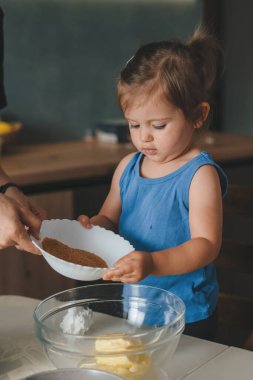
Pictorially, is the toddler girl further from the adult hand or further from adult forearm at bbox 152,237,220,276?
the adult hand

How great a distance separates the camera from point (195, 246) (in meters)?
1.29

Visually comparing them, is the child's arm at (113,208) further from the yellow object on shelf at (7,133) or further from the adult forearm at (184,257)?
the yellow object on shelf at (7,133)

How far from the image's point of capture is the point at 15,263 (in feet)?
8.09

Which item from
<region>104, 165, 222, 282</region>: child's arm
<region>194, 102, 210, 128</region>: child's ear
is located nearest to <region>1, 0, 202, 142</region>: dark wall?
<region>194, 102, 210, 128</region>: child's ear

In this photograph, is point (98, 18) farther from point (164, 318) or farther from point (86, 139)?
point (164, 318)

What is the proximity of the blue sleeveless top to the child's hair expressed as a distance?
13 centimetres

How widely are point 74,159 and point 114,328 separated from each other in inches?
60.8

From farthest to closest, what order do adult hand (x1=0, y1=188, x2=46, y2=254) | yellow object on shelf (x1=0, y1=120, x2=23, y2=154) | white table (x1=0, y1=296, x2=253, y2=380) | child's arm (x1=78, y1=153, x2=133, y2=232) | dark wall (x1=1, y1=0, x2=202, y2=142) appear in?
dark wall (x1=1, y1=0, x2=202, y2=142), yellow object on shelf (x1=0, y1=120, x2=23, y2=154), child's arm (x1=78, y1=153, x2=133, y2=232), adult hand (x1=0, y1=188, x2=46, y2=254), white table (x1=0, y1=296, x2=253, y2=380)

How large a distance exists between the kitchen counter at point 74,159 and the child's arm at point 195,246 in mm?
751

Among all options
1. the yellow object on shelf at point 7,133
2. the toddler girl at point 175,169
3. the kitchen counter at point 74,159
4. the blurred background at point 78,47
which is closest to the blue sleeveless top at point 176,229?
the toddler girl at point 175,169

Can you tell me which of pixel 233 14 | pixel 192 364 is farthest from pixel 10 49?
pixel 192 364

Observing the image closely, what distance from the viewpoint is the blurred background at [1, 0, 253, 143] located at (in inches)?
119

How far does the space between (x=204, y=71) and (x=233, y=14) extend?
2.43m

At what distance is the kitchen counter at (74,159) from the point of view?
7.86ft
